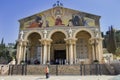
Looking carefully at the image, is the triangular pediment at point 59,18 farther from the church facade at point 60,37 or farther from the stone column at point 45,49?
the stone column at point 45,49

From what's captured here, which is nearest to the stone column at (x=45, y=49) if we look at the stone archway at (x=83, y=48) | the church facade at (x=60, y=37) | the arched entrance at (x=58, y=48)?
the church facade at (x=60, y=37)

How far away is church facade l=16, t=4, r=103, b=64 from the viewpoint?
22.5 m

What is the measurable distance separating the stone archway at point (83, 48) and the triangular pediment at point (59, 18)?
184 centimetres

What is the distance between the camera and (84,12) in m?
24.1

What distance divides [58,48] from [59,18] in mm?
4780

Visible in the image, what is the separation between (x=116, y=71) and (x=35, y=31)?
42.7ft

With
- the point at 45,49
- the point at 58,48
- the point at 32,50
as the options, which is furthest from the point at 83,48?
the point at 32,50

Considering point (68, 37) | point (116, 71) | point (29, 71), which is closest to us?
point (116, 71)

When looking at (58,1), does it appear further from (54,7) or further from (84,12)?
(84,12)

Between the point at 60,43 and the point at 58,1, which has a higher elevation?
the point at 58,1

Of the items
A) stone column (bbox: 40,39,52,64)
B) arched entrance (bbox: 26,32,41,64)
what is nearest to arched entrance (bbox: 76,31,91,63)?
stone column (bbox: 40,39,52,64)

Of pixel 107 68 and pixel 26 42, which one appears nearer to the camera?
pixel 107 68

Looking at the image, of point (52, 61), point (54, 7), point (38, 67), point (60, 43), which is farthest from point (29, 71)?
point (54, 7)

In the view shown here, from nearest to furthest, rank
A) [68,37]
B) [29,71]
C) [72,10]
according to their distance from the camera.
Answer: [29,71] < [68,37] < [72,10]
